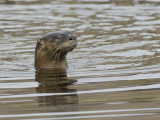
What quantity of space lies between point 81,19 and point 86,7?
241 cm

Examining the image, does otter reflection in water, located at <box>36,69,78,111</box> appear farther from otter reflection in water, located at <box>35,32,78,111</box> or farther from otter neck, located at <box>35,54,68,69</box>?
otter neck, located at <box>35,54,68,69</box>

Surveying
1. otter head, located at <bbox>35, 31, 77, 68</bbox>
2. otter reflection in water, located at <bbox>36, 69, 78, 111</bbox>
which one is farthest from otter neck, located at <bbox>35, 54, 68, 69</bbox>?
otter reflection in water, located at <bbox>36, 69, 78, 111</bbox>

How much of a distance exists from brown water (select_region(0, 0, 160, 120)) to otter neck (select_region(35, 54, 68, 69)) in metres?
0.18

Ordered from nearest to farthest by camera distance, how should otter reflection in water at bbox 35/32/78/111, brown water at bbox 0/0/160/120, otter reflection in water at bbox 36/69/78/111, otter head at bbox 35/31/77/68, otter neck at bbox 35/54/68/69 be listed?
1. brown water at bbox 0/0/160/120
2. otter reflection in water at bbox 36/69/78/111
3. otter reflection in water at bbox 35/32/78/111
4. otter head at bbox 35/31/77/68
5. otter neck at bbox 35/54/68/69

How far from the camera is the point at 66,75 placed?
8.82m

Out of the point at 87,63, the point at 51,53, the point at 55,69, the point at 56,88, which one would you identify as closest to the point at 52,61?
the point at 51,53

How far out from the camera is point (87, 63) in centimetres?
1007

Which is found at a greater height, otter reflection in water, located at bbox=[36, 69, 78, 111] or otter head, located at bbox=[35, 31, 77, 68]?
otter head, located at bbox=[35, 31, 77, 68]

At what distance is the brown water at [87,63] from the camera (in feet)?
20.5

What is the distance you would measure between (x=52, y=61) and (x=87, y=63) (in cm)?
67

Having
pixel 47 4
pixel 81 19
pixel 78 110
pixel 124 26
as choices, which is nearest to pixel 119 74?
pixel 78 110

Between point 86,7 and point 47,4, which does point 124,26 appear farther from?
point 47,4

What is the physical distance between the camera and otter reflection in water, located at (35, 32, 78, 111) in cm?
675

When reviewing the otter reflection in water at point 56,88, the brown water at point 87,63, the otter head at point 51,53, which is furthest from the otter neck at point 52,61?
the otter reflection in water at point 56,88
